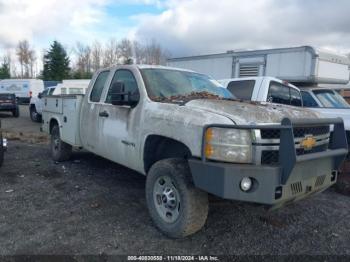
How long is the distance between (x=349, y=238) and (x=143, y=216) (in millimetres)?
2488

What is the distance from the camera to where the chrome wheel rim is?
3.53 m

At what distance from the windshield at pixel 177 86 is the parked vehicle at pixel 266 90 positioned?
2343 millimetres

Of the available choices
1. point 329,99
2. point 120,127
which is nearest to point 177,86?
point 120,127

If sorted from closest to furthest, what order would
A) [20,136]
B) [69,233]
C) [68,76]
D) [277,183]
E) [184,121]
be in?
[277,183] < [184,121] < [69,233] < [20,136] < [68,76]

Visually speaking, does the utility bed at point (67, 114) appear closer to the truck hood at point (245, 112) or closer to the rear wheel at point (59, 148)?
the rear wheel at point (59, 148)

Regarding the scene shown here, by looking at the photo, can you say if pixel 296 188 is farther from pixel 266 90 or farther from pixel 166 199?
pixel 266 90

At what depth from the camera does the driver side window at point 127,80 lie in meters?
4.38

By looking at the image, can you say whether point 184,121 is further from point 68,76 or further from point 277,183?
point 68,76

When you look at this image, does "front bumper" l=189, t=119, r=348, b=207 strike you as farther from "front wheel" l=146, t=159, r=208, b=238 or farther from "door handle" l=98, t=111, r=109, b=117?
"door handle" l=98, t=111, r=109, b=117

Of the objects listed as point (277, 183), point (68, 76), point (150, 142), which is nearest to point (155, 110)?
point (150, 142)

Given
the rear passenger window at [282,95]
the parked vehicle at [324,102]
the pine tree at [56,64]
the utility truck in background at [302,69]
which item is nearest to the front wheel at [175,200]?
the rear passenger window at [282,95]

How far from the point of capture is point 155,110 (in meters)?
3.79

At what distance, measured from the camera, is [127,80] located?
460 cm

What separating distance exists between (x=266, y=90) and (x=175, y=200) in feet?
14.3
